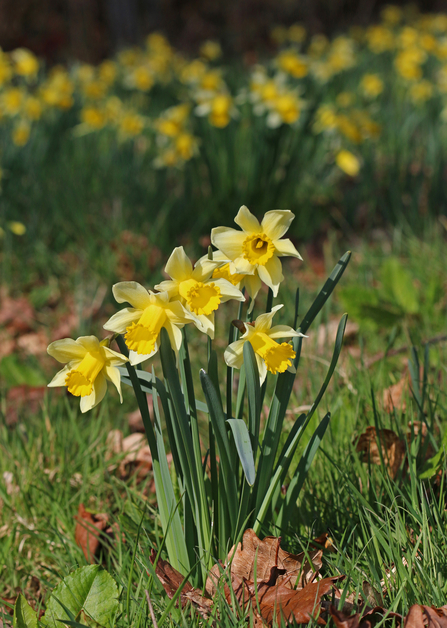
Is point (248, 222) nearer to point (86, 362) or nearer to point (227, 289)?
point (227, 289)

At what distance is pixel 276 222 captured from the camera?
3.25 ft

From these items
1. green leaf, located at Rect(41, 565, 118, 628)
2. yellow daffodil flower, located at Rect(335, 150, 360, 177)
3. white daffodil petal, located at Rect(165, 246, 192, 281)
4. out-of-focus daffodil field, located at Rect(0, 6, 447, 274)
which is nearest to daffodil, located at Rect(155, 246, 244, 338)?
white daffodil petal, located at Rect(165, 246, 192, 281)

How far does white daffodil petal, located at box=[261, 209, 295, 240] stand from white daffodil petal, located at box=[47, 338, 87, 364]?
380 mm

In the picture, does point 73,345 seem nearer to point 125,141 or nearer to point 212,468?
point 212,468

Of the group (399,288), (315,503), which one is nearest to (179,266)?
(315,503)

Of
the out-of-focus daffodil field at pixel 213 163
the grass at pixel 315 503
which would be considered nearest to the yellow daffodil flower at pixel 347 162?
the out-of-focus daffodil field at pixel 213 163

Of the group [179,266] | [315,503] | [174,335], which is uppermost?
[179,266]

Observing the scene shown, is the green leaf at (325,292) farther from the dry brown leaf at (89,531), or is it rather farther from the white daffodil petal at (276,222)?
the dry brown leaf at (89,531)

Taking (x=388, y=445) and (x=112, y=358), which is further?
(x=388, y=445)

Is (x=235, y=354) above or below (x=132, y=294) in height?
below

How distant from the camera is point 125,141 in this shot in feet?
11.9

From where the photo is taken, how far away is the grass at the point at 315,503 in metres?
1.05

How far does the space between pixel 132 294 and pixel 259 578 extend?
0.60 meters

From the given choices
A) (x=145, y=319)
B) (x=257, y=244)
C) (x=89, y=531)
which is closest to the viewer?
(x=145, y=319)
